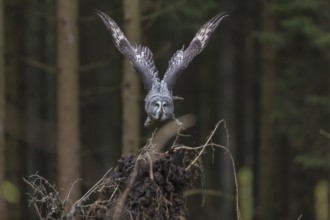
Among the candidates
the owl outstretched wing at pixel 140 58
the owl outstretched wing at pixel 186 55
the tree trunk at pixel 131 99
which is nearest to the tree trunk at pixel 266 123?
the tree trunk at pixel 131 99

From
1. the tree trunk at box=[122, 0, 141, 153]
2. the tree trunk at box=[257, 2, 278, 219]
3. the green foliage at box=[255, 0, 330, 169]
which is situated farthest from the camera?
the tree trunk at box=[257, 2, 278, 219]

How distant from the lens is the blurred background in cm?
1258

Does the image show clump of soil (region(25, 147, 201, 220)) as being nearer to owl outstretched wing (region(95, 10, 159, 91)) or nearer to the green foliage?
owl outstretched wing (region(95, 10, 159, 91))

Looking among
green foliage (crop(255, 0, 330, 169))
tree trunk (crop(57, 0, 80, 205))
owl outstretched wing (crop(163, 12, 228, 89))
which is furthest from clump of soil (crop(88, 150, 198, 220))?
green foliage (crop(255, 0, 330, 169))

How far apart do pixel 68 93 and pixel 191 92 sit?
47.6 feet

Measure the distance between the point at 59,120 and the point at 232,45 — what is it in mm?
15000

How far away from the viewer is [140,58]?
24.1ft

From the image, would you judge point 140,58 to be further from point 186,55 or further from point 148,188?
point 148,188

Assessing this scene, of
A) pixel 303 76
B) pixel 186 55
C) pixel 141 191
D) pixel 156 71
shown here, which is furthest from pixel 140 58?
pixel 303 76

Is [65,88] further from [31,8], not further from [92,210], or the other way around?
[92,210]

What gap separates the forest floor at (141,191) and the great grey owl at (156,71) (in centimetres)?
107

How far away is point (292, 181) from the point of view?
24375mm

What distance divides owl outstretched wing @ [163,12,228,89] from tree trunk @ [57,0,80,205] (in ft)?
16.6

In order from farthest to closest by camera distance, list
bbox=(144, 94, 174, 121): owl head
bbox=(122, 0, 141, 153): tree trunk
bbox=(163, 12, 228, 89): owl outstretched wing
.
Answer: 1. bbox=(122, 0, 141, 153): tree trunk
2. bbox=(163, 12, 228, 89): owl outstretched wing
3. bbox=(144, 94, 174, 121): owl head
